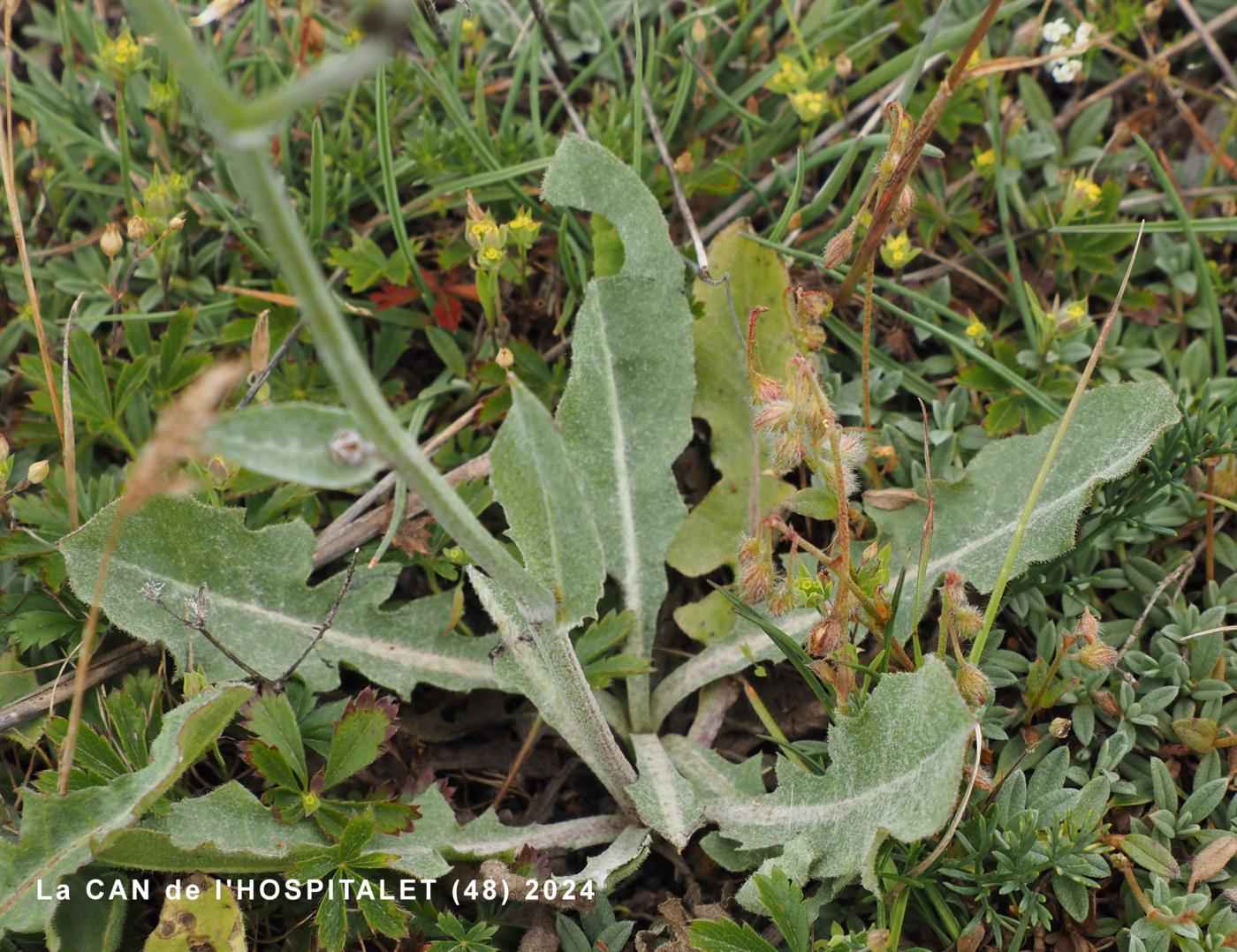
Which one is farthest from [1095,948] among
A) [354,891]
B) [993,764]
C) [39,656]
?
[39,656]

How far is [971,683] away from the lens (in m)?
1.98

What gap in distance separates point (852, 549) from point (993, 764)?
56cm

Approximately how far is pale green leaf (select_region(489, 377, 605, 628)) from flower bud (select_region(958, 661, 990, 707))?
2.24 feet

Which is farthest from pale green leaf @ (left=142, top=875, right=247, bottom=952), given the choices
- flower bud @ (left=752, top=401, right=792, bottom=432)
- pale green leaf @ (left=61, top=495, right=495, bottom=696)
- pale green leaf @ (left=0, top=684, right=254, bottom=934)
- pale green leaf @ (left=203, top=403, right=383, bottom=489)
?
flower bud @ (left=752, top=401, right=792, bottom=432)

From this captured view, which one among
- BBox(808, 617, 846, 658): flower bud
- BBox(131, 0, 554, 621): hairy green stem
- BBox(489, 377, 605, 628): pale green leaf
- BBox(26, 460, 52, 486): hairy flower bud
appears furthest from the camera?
BBox(26, 460, 52, 486): hairy flower bud

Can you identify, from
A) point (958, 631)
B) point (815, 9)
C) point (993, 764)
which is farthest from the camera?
point (815, 9)

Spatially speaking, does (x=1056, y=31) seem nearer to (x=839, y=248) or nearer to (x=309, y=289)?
(x=839, y=248)

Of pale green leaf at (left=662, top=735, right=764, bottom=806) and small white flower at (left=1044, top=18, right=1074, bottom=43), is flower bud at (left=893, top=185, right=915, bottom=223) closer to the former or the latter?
small white flower at (left=1044, top=18, right=1074, bottom=43)

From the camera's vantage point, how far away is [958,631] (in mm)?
2133

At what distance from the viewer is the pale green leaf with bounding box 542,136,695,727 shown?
Answer: 2588 mm

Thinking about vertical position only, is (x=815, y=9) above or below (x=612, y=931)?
above

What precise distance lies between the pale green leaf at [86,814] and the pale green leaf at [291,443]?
0.85 m

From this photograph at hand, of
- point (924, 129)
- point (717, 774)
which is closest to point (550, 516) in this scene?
point (717, 774)

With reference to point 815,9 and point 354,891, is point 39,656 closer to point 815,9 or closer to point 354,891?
point 354,891
